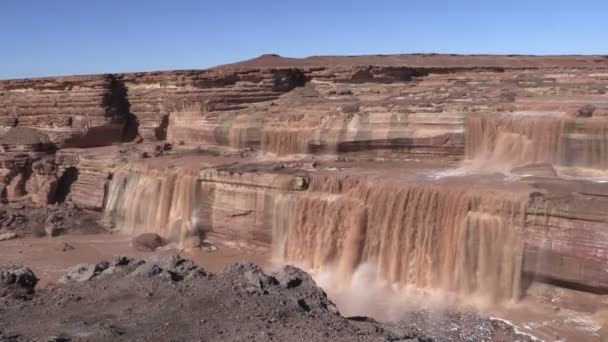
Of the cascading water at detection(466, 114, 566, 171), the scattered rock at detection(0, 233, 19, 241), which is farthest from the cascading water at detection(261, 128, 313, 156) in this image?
the scattered rock at detection(0, 233, 19, 241)

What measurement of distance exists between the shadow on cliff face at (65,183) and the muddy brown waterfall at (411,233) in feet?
28.9

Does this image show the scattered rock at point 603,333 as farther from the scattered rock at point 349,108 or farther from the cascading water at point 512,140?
the scattered rock at point 349,108

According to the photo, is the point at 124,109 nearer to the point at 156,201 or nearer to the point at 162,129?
the point at 162,129

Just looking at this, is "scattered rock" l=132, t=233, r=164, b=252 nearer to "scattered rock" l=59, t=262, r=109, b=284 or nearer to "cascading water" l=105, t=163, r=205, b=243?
"cascading water" l=105, t=163, r=205, b=243

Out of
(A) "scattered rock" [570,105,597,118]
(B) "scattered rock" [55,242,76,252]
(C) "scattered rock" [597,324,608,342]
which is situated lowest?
(B) "scattered rock" [55,242,76,252]

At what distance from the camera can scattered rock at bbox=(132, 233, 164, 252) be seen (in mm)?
16500

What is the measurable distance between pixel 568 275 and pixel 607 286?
610 millimetres

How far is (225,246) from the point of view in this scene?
16.2 meters

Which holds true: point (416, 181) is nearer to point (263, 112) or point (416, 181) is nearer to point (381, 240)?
point (381, 240)

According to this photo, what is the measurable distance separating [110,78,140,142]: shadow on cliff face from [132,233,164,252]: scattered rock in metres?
7.56

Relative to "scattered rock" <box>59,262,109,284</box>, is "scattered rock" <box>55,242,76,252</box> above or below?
below

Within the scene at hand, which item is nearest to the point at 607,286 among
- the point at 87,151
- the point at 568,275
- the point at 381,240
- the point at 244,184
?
the point at 568,275

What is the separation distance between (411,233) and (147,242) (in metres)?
6.85

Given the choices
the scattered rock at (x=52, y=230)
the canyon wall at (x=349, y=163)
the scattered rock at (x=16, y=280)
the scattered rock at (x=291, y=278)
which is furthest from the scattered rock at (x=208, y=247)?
the scattered rock at (x=291, y=278)
